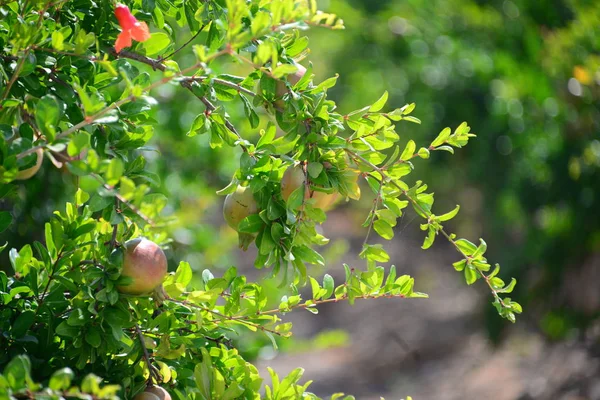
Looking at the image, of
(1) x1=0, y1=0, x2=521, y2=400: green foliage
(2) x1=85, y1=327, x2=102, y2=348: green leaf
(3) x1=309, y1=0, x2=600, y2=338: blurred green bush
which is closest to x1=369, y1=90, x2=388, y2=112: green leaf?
(1) x1=0, y1=0, x2=521, y2=400: green foliage

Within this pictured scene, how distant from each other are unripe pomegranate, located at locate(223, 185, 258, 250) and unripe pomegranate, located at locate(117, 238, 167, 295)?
86 mm

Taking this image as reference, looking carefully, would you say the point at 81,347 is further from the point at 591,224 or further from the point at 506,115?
the point at 506,115

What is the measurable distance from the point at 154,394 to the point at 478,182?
8.88ft

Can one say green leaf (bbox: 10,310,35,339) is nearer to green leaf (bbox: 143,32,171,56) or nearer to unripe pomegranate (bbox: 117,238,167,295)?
unripe pomegranate (bbox: 117,238,167,295)

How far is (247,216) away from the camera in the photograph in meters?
0.69

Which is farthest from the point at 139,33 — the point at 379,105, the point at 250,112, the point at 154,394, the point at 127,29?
the point at 154,394

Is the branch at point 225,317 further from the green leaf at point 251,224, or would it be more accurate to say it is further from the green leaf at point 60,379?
the green leaf at point 60,379

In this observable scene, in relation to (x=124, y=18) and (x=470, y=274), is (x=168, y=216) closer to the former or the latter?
(x=124, y=18)

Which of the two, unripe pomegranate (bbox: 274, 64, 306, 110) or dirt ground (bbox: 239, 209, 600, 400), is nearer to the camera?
unripe pomegranate (bbox: 274, 64, 306, 110)

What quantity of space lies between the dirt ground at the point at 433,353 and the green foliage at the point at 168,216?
1749 millimetres

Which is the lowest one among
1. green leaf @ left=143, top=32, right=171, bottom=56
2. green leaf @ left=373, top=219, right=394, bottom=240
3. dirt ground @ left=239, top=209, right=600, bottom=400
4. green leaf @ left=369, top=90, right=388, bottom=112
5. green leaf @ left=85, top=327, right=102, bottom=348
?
dirt ground @ left=239, top=209, right=600, bottom=400

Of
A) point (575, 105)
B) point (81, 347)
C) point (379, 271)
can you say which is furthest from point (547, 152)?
point (81, 347)

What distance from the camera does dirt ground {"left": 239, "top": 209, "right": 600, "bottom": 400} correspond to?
2.75 m

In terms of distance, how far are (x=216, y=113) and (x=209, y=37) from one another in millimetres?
87
